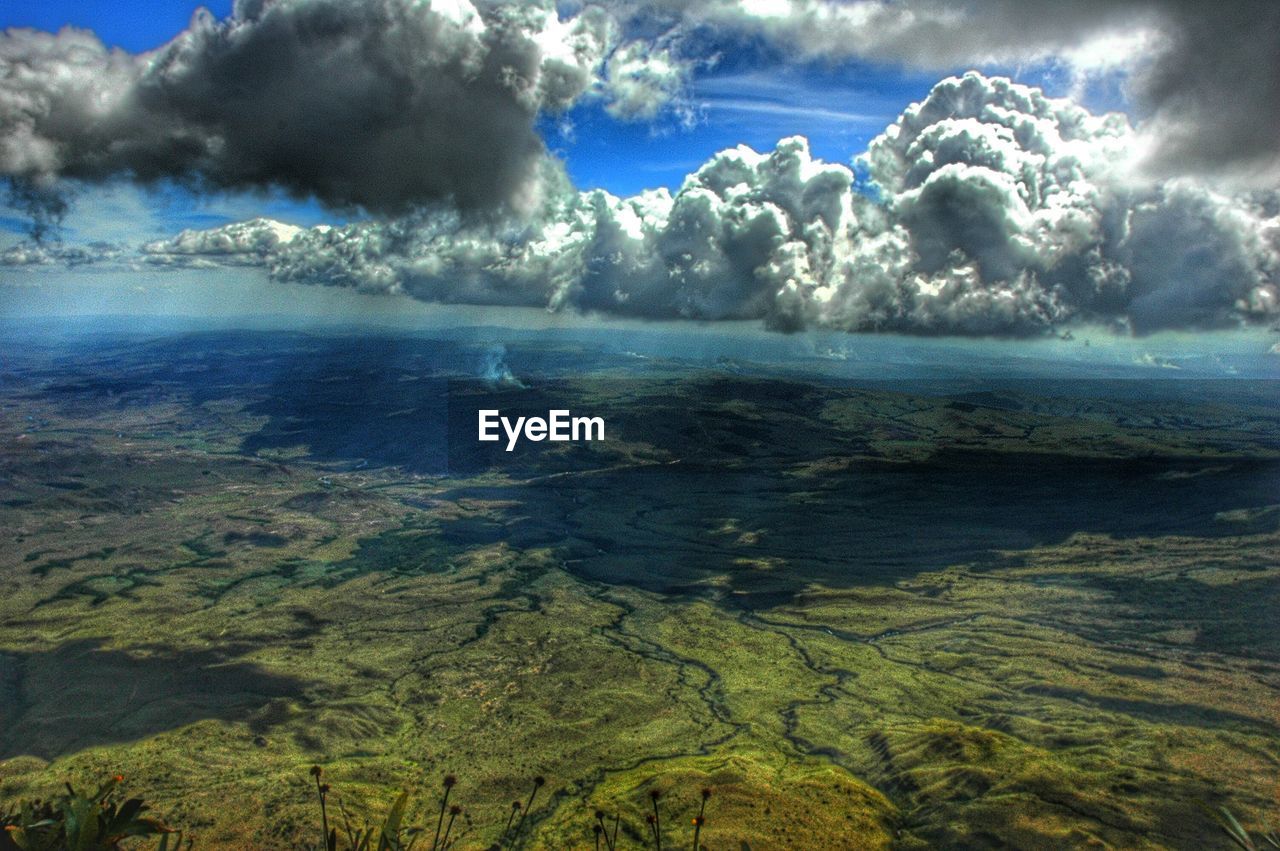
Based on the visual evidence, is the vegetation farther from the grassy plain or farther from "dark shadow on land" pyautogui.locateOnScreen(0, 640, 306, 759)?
"dark shadow on land" pyautogui.locateOnScreen(0, 640, 306, 759)

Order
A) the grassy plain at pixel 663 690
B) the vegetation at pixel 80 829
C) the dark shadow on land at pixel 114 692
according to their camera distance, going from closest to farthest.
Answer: the vegetation at pixel 80 829 < the grassy plain at pixel 663 690 < the dark shadow on land at pixel 114 692

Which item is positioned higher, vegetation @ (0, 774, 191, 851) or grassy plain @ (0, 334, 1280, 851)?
vegetation @ (0, 774, 191, 851)

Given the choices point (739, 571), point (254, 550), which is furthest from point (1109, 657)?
point (254, 550)

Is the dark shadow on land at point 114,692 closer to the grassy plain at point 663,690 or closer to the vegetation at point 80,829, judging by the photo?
the grassy plain at point 663,690

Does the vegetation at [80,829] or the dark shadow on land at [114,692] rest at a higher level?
the vegetation at [80,829]

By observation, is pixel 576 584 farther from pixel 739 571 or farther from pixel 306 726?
pixel 306 726

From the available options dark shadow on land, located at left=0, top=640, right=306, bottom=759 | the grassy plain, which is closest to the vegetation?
the grassy plain

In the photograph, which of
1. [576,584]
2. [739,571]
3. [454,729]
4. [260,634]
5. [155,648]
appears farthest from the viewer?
[739,571]

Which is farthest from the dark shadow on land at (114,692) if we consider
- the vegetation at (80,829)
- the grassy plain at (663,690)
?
the vegetation at (80,829)
